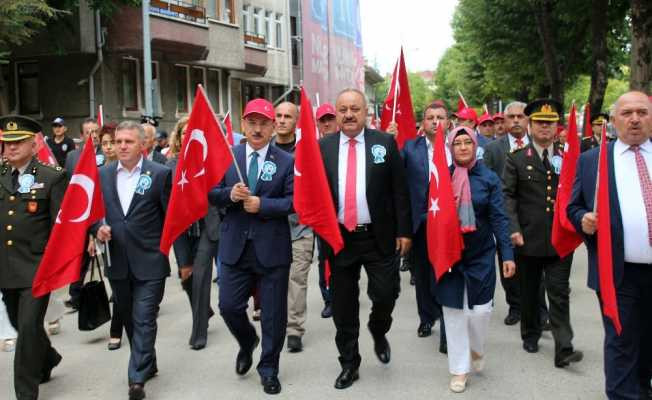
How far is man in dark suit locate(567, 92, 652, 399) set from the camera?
4.69m

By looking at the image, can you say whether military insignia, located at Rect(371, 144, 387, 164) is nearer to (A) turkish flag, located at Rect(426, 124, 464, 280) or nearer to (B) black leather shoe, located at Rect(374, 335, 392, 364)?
(A) turkish flag, located at Rect(426, 124, 464, 280)

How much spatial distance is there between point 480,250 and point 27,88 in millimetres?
22556

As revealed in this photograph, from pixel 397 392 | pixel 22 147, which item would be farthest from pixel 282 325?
pixel 22 147

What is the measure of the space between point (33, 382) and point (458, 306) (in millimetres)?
3099

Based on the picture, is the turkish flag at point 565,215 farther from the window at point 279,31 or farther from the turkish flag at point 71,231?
the window at point 279,31

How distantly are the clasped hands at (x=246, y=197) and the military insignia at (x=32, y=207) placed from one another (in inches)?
55.8

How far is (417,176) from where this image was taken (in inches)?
269

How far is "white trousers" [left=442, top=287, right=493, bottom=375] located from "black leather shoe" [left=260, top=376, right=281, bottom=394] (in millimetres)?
1283

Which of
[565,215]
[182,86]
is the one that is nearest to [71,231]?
[565,215]

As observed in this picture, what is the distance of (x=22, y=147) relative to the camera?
5723 mm

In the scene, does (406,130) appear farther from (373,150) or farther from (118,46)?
(118,46)

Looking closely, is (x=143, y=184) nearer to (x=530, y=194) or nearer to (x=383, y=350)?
(x=383, y=350)

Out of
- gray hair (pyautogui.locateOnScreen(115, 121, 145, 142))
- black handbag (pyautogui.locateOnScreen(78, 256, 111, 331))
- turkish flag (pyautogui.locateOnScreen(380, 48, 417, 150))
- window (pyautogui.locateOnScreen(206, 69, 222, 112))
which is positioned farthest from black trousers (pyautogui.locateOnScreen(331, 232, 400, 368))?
window (pyautogui.locateOnScreen(206, 69, 222, 112))

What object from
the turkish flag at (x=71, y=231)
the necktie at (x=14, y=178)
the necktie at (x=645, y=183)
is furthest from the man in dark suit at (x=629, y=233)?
the necktie at (x=14, y=178)
